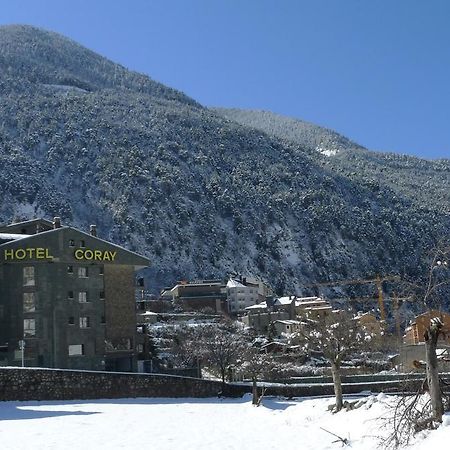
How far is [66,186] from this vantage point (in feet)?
599

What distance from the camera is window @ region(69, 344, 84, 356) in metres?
58.2

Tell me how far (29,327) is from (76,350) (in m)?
4.85

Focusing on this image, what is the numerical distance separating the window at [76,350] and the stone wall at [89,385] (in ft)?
58.4

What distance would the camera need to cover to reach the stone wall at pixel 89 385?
1250 inches

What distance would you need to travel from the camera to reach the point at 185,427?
960 inches

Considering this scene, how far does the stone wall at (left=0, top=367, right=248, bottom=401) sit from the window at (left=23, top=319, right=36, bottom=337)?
768 inches

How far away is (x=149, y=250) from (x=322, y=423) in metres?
138

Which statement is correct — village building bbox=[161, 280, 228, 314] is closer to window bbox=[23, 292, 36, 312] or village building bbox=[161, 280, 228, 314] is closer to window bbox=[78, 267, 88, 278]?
window bbox=[78, 267, 88, 278]

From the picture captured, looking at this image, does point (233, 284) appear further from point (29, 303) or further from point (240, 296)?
point (29, 303)

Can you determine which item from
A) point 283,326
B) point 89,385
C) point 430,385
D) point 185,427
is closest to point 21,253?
point 89,385

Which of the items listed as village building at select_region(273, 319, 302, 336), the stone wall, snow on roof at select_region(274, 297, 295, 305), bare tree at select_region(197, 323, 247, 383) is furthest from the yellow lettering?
snow on roof at select_region(274, 297, 295, 305)

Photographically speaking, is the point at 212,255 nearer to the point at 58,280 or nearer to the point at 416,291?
the point at 58,280

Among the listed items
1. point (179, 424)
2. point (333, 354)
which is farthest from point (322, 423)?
point (333, 354)

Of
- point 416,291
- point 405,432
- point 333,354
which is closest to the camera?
point 405,432
